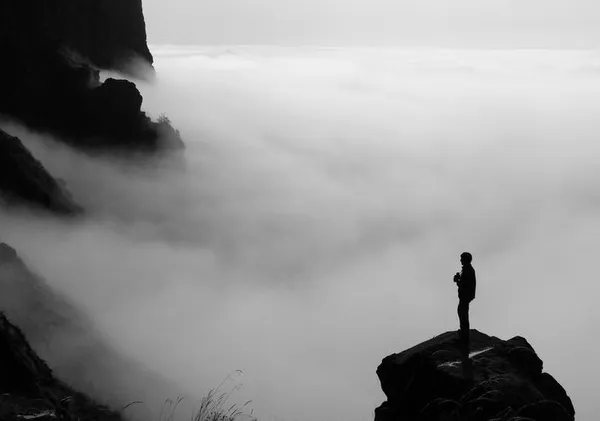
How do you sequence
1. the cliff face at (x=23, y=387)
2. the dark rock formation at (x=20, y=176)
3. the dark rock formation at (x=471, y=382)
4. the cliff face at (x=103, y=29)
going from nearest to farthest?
the cliff face at (x=23, y=387)
the dark rock formation at (x=471, y=382)
the dark rock formation at (x=20, y=176)
the cliff face at (x=103, y=29)

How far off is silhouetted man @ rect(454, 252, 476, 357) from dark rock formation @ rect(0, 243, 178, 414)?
21.6 metres

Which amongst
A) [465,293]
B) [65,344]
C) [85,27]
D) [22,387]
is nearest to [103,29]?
[85,27]

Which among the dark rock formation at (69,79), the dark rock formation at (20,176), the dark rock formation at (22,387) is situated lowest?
the dark rock formation at (22,387)

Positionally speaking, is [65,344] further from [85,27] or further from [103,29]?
[103,29]

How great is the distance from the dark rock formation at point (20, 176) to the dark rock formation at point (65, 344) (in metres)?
19.4

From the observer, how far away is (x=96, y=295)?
77.0 meters

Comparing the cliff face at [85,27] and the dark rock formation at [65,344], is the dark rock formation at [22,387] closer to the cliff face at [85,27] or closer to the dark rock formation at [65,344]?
the dark rock formation at [65,344]

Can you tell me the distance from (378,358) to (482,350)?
376 ft

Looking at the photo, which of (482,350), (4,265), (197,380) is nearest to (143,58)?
(197,380)

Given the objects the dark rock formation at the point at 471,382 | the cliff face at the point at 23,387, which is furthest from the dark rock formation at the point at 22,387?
the dark rock formation at the point at 471,382

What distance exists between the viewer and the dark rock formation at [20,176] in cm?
4956

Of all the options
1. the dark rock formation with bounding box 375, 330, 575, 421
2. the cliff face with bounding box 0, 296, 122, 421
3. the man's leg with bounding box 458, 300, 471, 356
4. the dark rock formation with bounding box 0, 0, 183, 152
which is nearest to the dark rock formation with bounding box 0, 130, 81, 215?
the dark rock formation with bounding box 0, 0, 183, 152

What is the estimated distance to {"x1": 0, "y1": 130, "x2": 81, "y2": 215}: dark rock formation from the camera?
49.6 meters

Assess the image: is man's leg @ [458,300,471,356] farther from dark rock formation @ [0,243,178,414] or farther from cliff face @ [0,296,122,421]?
dark rock formation @ [0,243,178,414]
